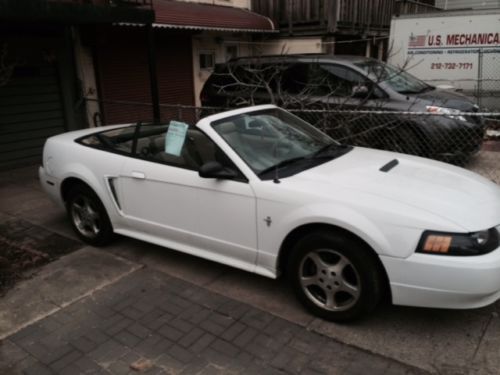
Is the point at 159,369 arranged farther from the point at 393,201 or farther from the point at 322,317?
the point at 393,201

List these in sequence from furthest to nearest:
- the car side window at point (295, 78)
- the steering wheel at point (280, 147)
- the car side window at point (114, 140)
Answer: the car side window at point (295, 78) < the car side window at point (114, 140) < the steering wheel at point (280, 147)

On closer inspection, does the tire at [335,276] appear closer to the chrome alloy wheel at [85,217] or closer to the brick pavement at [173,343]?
the brick pavement at [173,343]

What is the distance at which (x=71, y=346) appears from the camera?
315 cm

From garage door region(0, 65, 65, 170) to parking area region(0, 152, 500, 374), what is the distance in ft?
16.3

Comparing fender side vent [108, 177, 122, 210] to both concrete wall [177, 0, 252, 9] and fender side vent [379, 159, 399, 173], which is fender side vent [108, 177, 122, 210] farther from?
concrete wall [177, 0, 252, 9]

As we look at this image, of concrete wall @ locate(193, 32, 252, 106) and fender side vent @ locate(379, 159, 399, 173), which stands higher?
concrete wall @ locate(193, 32, 252, 106)

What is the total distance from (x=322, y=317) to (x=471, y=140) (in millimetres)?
4794

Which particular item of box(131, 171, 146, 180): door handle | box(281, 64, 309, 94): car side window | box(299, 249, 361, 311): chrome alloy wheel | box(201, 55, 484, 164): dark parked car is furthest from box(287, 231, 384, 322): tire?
box(281, 64, 309, 94): car side window

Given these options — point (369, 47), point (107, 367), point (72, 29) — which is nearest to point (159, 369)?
point (107, 367)

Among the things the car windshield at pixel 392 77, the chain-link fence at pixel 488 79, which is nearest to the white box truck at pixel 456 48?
the chain-link fence at pixel 488 79

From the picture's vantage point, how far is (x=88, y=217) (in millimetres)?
4727

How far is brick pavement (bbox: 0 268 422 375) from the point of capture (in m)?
2.91

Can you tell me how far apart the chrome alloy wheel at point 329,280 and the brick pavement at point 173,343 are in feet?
0.87

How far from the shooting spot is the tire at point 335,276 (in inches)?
119
